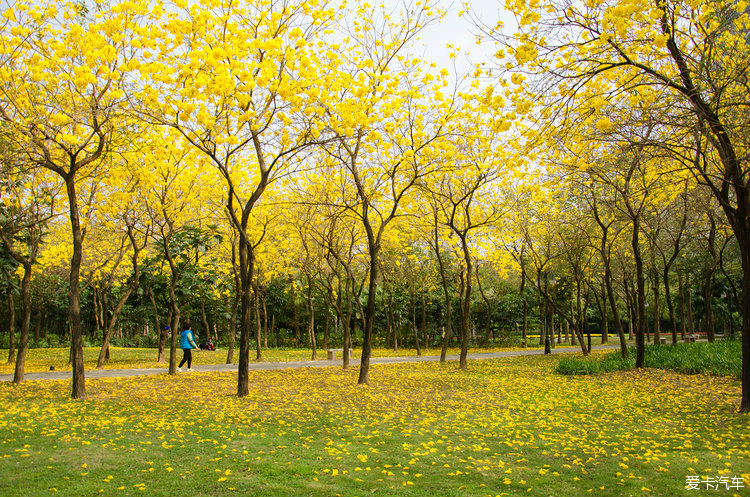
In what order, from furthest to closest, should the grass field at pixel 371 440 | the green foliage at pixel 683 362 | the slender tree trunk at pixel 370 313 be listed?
1. the green foliage at pixel 683 362
2. the slender tree trunk at pixel 370 313
3. the grass field at pixel 371 440

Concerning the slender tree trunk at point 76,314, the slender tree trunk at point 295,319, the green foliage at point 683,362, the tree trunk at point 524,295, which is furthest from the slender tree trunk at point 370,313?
the slender tree trunk at point 295,319

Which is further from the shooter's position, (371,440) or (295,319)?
(295,319)

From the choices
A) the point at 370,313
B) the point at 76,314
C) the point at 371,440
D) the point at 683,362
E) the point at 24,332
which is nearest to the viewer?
the point at 371,440

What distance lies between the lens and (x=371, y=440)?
6.24 m

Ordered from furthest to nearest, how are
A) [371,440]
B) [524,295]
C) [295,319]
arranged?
[295,319]
[524,295]
[371,440]

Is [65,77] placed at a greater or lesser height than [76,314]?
greater

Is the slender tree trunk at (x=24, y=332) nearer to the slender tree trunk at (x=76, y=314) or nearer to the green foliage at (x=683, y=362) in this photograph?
the slender tree trunk at (x=76, y=314)

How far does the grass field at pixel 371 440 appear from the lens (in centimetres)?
445

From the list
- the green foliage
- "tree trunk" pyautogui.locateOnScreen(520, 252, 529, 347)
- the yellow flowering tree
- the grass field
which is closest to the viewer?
the grass field

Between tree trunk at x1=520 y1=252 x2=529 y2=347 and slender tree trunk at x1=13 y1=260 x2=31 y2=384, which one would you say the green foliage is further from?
slender tree trunk at x1=13 y1=260 x2=31 y2=384

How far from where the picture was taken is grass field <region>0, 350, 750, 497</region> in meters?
4.45

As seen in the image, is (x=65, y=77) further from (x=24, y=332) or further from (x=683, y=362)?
(x=683, y=362)

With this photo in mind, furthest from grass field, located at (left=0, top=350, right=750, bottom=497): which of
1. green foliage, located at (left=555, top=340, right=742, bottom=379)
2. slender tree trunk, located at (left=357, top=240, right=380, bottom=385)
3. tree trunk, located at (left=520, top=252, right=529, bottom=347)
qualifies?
tree trunk, located at (left=520, top=252, right=529, bottom=347)

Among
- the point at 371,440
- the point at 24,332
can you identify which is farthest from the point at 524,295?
the point at 24,332
